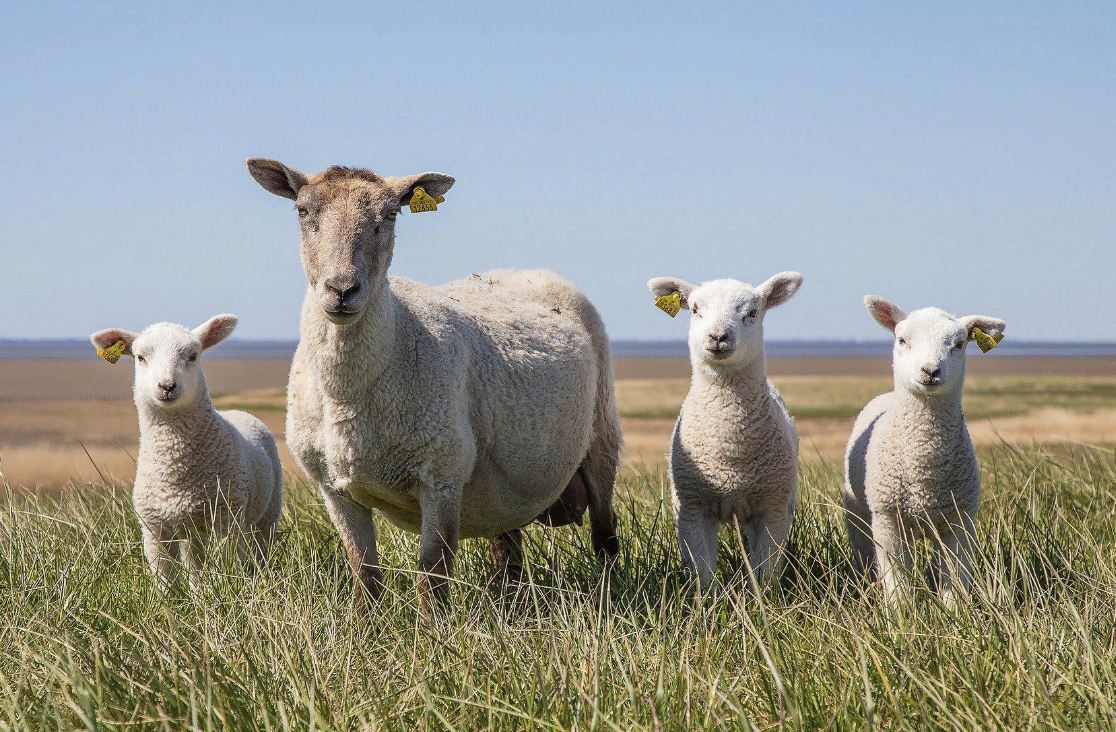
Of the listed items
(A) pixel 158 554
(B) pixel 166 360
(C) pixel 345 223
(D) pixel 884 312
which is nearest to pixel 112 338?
(B) pixel 166 360

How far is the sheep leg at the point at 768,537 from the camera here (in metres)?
4.95

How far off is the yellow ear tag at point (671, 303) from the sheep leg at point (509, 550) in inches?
72.2

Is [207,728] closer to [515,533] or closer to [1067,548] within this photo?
[515,533]

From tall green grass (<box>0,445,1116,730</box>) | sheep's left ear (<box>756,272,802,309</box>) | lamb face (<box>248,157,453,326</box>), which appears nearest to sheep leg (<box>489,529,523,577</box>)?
tall green grass (<box>0,445,1116,730</box>)

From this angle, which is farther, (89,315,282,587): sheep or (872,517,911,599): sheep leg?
(89,315,282,587): sheep

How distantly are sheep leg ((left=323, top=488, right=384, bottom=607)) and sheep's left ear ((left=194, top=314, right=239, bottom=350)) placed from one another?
1.44 meters

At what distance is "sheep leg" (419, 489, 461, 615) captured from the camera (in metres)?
4.46

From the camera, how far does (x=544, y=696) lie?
300 centimetres

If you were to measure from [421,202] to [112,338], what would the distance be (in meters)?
2.26

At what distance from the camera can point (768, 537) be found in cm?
501

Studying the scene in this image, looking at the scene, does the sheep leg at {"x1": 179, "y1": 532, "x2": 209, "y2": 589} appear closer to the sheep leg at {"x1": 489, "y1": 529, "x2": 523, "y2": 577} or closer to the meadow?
the meadow

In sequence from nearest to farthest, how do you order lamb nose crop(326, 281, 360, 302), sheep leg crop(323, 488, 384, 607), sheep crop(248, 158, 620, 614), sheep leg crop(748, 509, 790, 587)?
lamb nose crop(326, 281, 360, 302) < sheep crop(248, 158, 620, 614) < sheep leg crop(323, 488, 384, 607) < sheep leg crop(748, 509, 790, 587)

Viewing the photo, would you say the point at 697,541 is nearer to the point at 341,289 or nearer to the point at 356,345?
the point at 356,345

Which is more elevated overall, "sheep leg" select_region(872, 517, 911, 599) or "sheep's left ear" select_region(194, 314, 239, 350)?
"sheep's left ear" select_region(194, 314, 239, 350)
